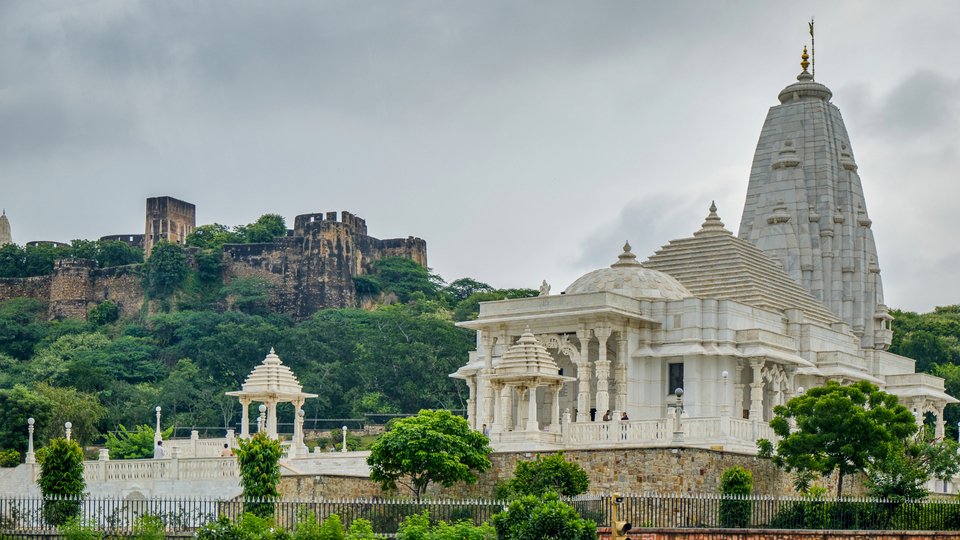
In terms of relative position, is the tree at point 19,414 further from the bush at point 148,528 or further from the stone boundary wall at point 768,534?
the stone boundary wall at point 768,534

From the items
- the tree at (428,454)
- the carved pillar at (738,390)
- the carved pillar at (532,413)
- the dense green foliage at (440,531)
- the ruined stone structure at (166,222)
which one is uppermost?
the ruined stone structure at (166,222)

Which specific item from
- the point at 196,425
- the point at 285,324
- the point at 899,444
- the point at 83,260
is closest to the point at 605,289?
the point at 899,444

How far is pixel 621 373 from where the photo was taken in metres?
51.3

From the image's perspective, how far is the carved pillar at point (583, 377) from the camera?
50.9m

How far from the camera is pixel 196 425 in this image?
8931 cm

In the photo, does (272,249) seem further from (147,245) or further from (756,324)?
(756,324)

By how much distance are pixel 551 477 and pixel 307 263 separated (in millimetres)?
84028

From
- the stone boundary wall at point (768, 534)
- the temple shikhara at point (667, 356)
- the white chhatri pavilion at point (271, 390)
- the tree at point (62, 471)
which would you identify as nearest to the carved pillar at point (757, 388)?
the temple shikhara at point (667, 356)

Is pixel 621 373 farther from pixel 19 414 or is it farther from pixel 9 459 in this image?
pixel 19 414

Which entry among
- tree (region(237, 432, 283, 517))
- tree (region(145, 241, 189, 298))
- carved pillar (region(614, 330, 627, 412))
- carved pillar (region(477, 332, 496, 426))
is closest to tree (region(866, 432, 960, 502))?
carved pillar (region(614, 330, 627, 412))

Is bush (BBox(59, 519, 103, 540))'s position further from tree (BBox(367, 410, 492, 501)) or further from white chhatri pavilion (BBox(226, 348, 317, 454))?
white chhatri pavilion (BBox(226, 348, 317, 454))

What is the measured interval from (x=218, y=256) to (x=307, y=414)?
36.5m

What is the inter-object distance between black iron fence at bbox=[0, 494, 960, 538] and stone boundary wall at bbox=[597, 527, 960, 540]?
1.37 ft

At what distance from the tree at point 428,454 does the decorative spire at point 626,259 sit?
13.7 m
